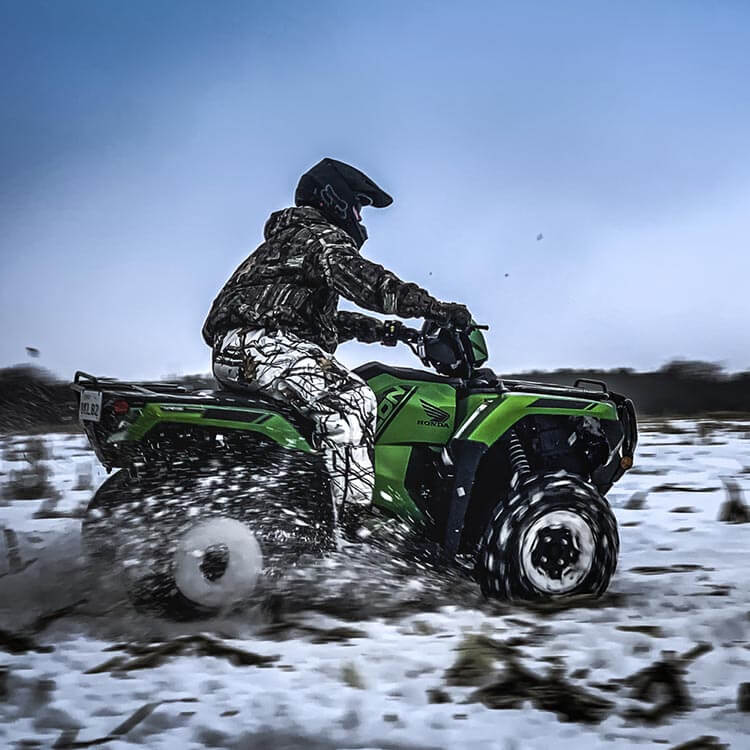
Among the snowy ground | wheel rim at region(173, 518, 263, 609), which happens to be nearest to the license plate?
wheel rim at region(173, 518, 263, 609)

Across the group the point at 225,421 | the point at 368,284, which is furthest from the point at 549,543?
the point at 225,421

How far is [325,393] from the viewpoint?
350cm

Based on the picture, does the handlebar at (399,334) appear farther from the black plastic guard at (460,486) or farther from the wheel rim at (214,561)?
the wheel rim at (214,561)

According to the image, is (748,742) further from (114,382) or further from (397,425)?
(114,382)

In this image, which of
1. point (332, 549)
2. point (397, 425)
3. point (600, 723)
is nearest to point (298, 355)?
point (397, 425)

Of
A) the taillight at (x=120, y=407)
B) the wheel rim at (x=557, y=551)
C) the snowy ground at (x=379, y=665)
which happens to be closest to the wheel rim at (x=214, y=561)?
the snowy ground at (x=379, y=665)

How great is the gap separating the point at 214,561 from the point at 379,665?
0.76 metres

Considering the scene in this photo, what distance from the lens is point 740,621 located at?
3.29 metres

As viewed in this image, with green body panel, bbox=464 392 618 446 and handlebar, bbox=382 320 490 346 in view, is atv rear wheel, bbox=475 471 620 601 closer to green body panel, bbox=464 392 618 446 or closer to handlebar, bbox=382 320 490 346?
green body panel, bbox=464 392 618 446

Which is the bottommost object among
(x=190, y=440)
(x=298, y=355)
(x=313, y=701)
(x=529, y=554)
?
(x=313, y=701)

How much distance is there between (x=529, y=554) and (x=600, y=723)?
4.03 ft

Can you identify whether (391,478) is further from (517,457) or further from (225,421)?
(225,421)

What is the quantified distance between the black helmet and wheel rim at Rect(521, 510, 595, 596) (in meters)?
1.45

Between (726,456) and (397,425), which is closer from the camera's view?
(397,425)
